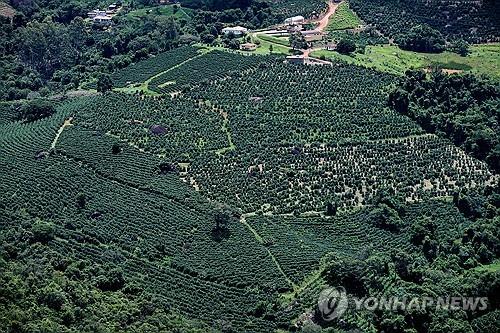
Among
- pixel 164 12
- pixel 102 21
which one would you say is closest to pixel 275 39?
pixel 164 12

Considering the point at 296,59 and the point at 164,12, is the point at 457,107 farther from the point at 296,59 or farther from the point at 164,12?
the point at 164,12

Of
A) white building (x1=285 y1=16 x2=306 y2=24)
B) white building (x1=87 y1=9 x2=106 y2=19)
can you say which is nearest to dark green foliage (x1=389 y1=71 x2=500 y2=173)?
white building (x1=285 y1=16 x2=306 y2=24)

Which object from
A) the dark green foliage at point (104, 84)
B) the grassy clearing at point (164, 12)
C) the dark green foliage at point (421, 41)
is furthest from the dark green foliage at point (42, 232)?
the grassy clearing at point (164, 12)

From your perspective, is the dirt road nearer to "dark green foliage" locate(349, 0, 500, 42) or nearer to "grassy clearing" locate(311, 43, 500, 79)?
"dark green foliage" locate(349, 0, 500, 42)

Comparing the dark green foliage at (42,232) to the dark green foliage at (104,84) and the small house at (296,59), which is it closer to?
the dark green foliage at (104,84)

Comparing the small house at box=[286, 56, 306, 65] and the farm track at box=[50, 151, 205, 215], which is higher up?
the small house at box=[286, 56, 306, 65]
